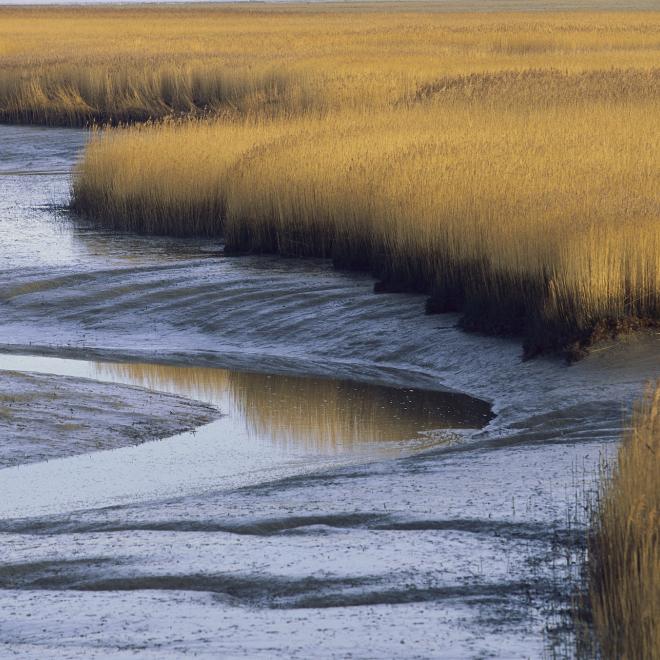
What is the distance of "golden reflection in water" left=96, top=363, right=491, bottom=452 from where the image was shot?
7590 millimetres

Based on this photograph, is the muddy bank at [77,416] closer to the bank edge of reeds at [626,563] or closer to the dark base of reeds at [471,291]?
the dark base of reeds at [471,291]

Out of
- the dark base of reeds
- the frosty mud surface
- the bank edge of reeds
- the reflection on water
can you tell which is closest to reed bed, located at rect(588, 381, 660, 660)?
the bank edge of reeds

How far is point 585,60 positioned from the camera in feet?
93.8

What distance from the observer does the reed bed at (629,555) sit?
344 centimetres

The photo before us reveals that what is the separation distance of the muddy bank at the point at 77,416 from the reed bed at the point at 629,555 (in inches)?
138

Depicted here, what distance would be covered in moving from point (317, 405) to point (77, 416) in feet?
4.95

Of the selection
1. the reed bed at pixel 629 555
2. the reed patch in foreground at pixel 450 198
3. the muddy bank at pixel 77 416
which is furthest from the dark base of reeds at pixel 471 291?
the reed bed at pixel 629 555

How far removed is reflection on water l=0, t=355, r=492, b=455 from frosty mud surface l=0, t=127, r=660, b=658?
0.26 feet

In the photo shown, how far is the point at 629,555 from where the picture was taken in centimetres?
396

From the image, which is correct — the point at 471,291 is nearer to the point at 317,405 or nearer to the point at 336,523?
the point at 317,405

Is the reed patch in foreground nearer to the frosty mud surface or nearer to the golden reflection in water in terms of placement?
the frosty mud surface

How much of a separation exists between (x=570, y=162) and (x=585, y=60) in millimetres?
17047

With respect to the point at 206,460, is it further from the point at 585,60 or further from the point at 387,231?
the point at 585,60

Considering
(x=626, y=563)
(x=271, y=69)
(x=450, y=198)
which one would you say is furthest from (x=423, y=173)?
(x=271, y=69)
